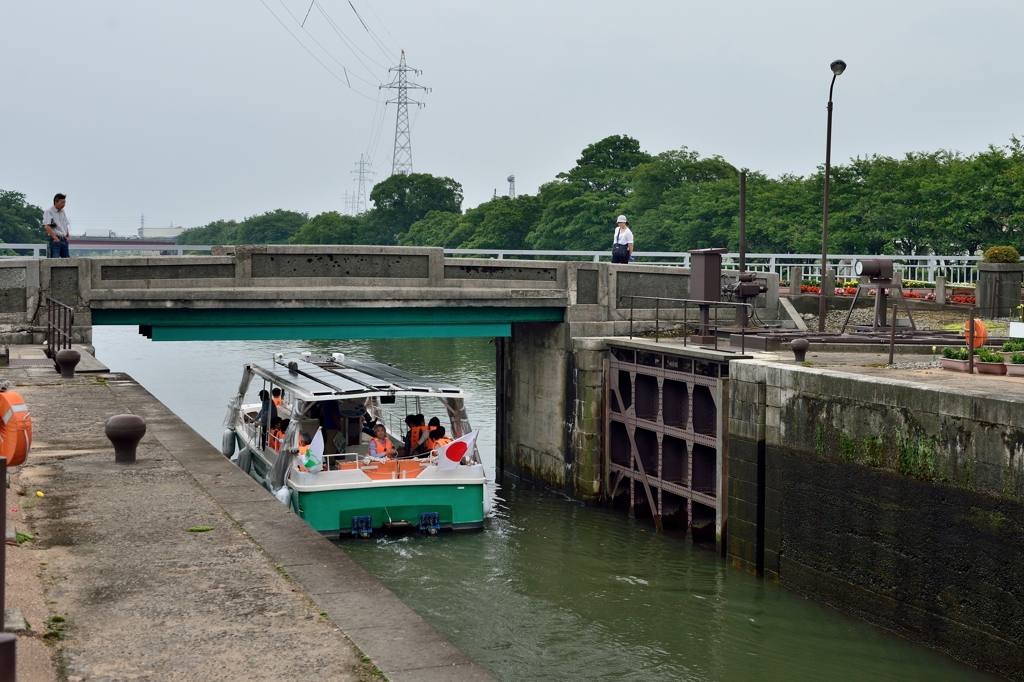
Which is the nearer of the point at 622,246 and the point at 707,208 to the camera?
the point at 622,246

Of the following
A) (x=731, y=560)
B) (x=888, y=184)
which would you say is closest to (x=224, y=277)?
(x=731, y=560)

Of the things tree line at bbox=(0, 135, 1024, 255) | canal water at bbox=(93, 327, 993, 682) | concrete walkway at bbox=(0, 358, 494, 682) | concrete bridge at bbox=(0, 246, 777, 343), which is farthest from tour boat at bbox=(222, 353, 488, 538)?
tree line at bbox=(0, 135, 1024, 255)

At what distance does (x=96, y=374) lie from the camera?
62.1 ft

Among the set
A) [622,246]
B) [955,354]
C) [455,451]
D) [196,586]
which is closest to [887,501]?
[955,354]

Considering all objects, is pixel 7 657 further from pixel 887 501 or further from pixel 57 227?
pixel 57 227

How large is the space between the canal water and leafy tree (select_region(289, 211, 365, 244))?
103050mm

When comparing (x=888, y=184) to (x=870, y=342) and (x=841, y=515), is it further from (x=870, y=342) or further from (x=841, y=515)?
(x=841, y=515)

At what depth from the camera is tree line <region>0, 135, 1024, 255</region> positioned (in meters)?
51.0

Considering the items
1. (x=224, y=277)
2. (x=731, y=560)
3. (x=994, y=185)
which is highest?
(x=994, y=185)

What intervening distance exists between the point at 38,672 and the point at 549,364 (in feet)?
70.4

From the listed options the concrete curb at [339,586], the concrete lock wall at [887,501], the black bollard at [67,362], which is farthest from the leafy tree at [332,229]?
the concrete curb at [339,586]

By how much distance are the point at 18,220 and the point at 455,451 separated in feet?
326

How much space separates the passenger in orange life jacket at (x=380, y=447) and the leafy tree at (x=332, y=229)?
345 feet

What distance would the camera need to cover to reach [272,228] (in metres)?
177
